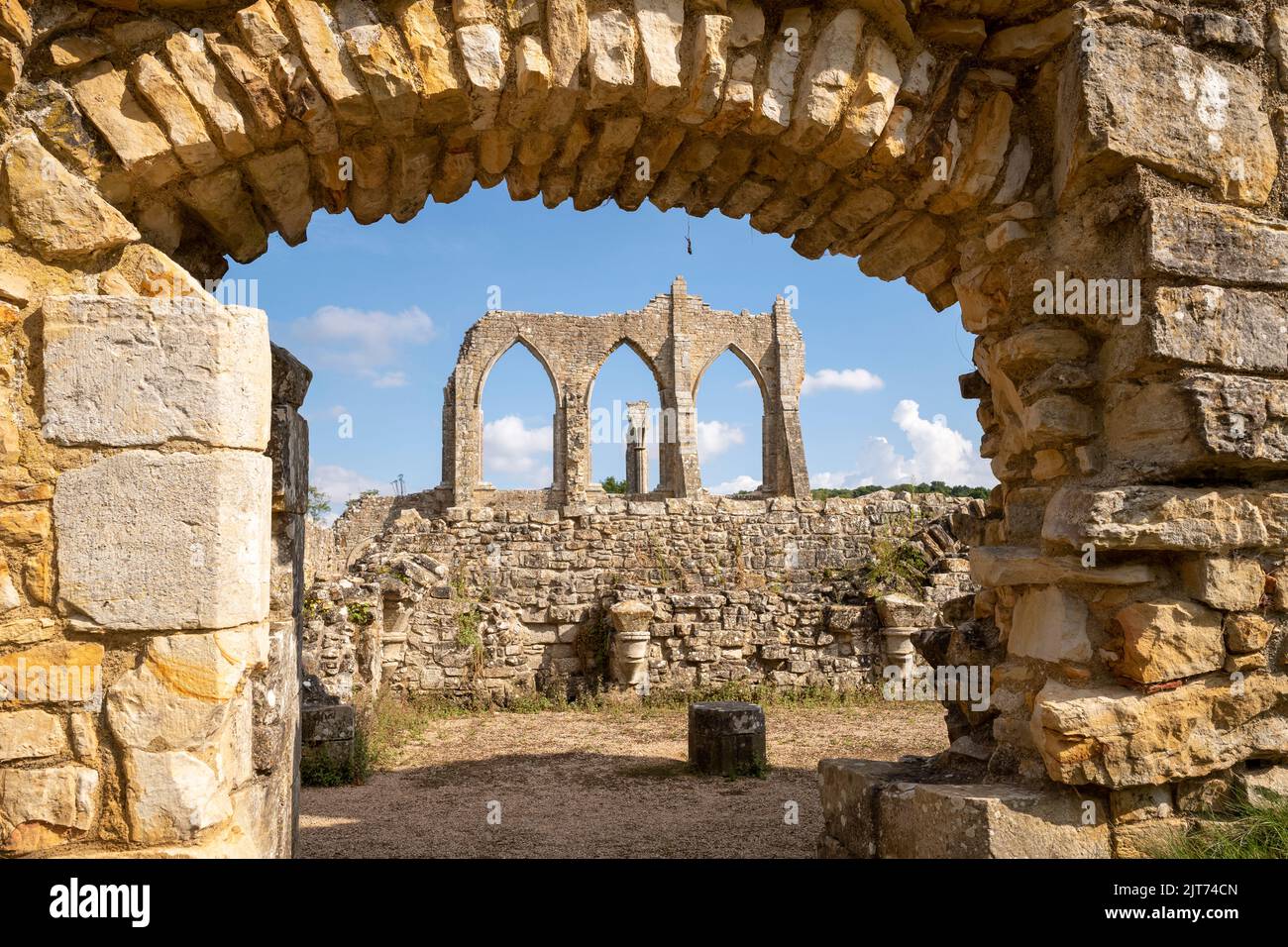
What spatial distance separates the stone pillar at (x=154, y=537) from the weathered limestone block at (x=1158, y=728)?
8.24 feet

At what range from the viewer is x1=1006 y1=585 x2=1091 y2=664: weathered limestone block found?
2988 mm

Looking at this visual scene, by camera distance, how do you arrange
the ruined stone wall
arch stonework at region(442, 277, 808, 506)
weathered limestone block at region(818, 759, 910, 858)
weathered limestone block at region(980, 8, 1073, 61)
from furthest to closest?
arch stonework at region(442, 277, 808, 506) → the ruined stone wall → weathered limestone block at region(818, 759, 910, 858) → weathered limestone block at region(980, 8, 1073, 61)

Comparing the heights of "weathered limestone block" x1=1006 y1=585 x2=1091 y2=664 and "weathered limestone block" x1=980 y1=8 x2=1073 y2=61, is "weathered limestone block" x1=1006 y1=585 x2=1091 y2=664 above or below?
below

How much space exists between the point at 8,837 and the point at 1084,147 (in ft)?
12.5

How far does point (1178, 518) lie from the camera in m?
2.83

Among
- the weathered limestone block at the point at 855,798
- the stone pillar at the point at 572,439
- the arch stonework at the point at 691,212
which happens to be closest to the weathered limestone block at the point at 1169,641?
the arch stonework at the point at 691,212

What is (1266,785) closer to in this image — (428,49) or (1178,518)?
(1178,518)

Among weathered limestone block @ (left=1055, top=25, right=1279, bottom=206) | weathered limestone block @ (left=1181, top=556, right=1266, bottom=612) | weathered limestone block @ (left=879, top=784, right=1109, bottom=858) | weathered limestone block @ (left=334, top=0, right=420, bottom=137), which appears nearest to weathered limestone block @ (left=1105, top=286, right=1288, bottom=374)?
weathered limestone block @ (left=1055, top=25, right=1279, bottom=206)

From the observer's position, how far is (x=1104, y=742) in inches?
109

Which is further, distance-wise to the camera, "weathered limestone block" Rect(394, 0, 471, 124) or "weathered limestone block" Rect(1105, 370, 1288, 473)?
"weathered limestone block" Rect(1105, 370, 1288, 473)

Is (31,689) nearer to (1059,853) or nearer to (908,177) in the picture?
(1059,853)

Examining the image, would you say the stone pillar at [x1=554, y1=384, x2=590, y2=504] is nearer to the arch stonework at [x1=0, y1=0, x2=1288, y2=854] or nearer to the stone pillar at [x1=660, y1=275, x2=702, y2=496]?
the stone pillar at [x1=660, y1=275, x2=702, y2=496]

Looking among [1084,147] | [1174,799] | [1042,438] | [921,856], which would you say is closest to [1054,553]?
[1042,438]

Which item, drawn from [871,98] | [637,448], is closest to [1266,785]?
[871,98]
